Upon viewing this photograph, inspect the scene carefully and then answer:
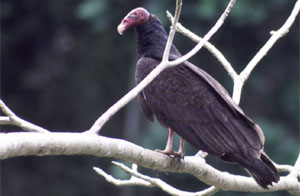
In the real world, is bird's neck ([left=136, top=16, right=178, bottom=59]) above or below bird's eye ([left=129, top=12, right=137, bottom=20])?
below

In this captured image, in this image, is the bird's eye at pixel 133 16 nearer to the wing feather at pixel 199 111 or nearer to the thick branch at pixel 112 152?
the wing feather at pixel 199 111

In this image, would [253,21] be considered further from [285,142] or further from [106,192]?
[106,192]

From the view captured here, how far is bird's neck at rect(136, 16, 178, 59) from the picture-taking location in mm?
4859

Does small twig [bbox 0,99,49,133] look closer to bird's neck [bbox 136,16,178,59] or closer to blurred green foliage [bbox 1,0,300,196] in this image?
bird's neck [bbox 136,16,178,59]

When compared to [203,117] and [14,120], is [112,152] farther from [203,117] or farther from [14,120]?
[203,117]

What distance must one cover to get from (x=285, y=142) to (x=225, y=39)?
5.75 feet

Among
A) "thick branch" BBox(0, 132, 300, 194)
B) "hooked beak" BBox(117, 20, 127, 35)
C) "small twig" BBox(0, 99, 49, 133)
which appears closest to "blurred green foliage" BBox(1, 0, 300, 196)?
"hooked beak" BBox(117, 20, 127, 35)

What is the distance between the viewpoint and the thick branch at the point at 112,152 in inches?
115

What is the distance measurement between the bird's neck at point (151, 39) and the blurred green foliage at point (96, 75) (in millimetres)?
5033

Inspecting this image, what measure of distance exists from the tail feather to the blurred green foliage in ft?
19.6

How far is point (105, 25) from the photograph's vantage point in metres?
10.6

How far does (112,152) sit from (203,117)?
111 centimetres

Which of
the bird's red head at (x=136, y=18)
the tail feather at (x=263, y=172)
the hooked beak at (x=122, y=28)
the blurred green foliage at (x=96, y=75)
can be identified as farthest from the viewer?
A: the blurred green foliage at (x=96, y=75)

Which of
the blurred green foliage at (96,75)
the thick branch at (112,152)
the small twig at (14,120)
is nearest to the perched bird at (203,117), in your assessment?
the thick branch at (112,152)
